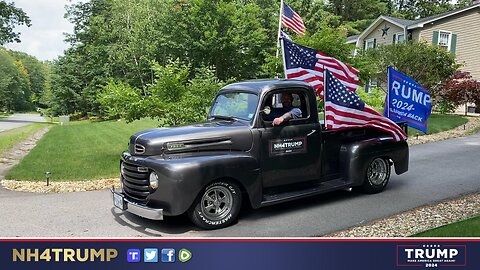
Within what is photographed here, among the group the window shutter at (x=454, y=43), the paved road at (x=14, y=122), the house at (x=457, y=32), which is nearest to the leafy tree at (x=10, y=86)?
the paved road at (x=14, y=122)

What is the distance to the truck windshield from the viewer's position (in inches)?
218

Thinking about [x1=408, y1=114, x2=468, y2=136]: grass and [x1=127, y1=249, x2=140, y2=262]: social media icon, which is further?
[x1=408, y1=114, x2=468, y2=136]: grass

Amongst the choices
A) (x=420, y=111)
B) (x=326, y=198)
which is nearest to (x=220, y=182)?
(x=326, y=198)

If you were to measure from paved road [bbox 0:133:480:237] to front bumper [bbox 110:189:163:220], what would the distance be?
257mm

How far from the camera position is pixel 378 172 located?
6.69 metres

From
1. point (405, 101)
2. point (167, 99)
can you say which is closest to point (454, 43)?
point (405, 101)

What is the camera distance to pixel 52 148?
1301 centimetres

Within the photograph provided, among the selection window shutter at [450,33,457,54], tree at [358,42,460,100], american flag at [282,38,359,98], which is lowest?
american flag at [282,38,359,98]

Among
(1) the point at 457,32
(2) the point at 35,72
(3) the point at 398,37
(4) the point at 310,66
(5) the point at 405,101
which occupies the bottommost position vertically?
(5) the point at 405,101

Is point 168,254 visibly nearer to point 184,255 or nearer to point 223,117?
point 184,255

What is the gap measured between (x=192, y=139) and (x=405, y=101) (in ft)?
12.6

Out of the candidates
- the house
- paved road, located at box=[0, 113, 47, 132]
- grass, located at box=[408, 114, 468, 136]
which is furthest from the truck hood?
the house

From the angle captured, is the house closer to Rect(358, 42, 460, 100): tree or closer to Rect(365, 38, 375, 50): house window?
Rect(365, 38, 375, 50): house window

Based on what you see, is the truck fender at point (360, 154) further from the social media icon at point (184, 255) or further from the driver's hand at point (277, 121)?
the social media icon at point (184, 255)
